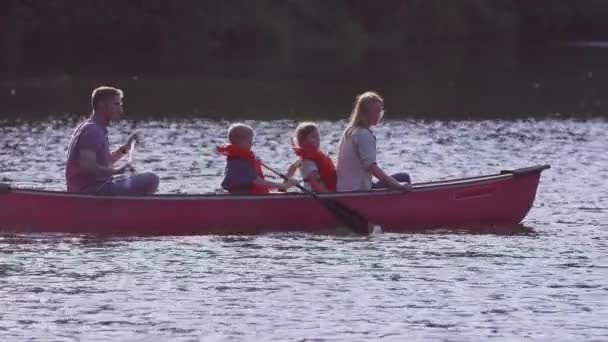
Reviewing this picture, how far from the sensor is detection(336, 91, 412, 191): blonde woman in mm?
16375

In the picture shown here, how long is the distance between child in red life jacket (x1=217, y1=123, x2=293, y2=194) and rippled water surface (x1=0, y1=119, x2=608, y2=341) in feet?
2.00

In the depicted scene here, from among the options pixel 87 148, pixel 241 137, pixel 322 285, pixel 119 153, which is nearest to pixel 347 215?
pixel 241 137

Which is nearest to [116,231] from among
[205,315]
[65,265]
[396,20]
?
[65,265]

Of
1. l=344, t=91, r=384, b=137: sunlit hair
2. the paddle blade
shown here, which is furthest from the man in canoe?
l=344, t=91, r=384, b=137: sunlit hair

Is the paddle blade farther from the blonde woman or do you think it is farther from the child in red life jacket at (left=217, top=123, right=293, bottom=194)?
the child in red life jacket at (left=217, top=123, right=293, bottom=194)

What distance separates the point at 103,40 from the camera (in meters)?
65.1

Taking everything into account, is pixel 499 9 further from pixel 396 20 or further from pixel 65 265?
pixel 65 265

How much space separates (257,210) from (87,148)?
5.68 ft

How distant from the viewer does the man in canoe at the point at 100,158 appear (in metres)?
15.7

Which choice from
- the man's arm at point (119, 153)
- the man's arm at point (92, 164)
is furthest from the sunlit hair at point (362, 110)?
the man's arm at point (92, 164)

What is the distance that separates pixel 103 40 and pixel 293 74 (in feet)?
52.8

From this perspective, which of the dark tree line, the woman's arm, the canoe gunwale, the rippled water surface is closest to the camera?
the rippled water surface

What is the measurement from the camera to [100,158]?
623 inches

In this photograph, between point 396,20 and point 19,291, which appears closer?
point 19,291
